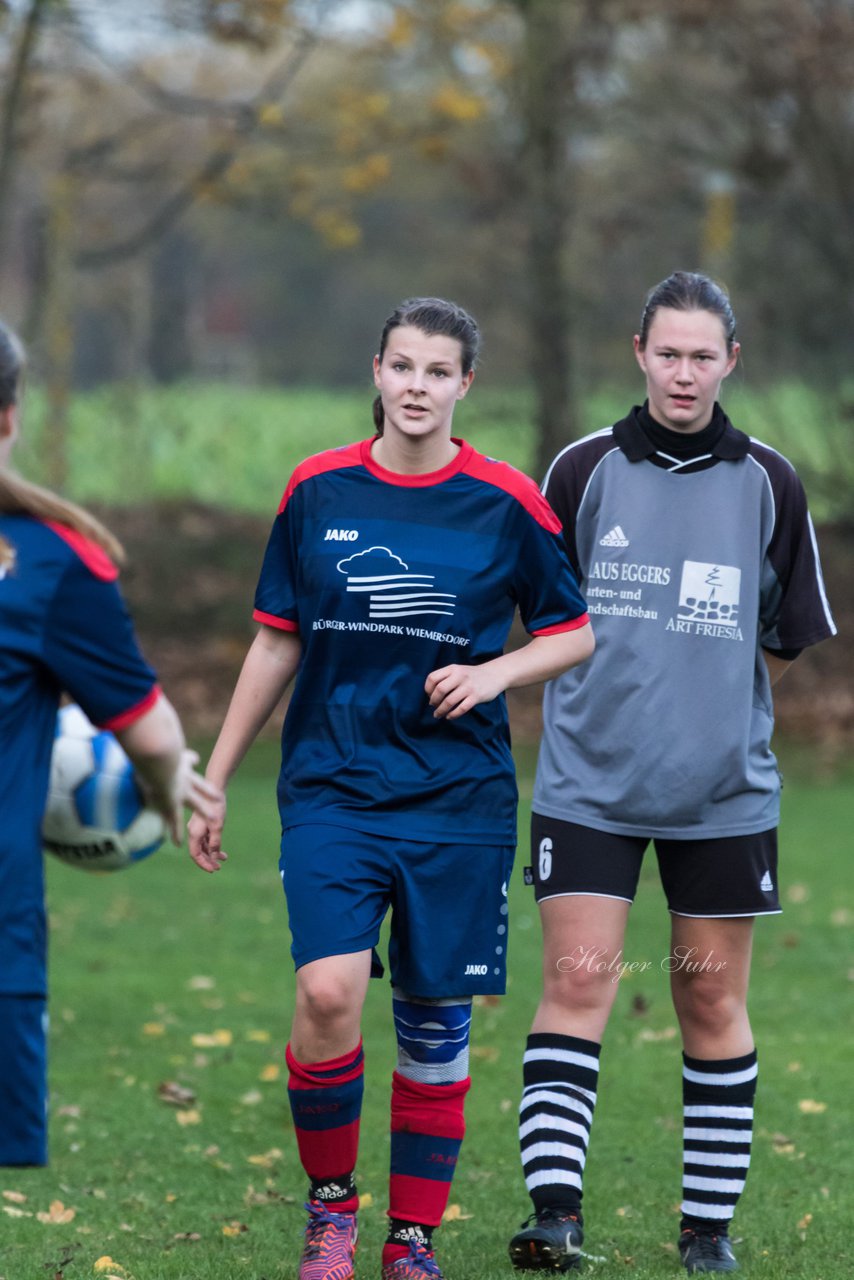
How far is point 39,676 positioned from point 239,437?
56.0ft

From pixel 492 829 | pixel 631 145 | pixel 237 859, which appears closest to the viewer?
pixel 492 829

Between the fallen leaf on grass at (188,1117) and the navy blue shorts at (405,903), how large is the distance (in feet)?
7.56

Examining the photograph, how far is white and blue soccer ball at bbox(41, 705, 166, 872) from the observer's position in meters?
3.52

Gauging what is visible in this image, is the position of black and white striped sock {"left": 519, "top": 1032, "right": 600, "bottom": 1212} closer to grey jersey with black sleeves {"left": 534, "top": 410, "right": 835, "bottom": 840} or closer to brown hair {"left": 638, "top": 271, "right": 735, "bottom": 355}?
grey jersey with black sleeves {"left": 534, "top": 410, "right": 835, "bottom": 840}

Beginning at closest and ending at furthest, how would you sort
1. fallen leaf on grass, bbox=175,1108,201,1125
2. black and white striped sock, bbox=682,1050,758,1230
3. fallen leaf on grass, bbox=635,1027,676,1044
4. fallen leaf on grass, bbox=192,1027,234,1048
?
black and white striped sock, bbox=682,1050,758,1230, fallen leaf on grass, bbox=175,1108,201,1125, fallen leaf on grass, bbox=192,1027,234,1048, fallen leaf on grass, bbox=635,1027,676,1044

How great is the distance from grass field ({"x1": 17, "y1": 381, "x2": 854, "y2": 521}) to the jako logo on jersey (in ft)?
42.3

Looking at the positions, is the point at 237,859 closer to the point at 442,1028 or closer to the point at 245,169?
the point at 442,1028

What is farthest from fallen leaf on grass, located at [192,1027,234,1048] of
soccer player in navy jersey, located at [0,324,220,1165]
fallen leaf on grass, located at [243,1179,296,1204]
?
soccer player in navy jersey, located at [0,324,220,1165]

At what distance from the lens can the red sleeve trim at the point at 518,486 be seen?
4.30 meters

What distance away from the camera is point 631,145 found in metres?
20.2

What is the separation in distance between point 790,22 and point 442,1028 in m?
15.0

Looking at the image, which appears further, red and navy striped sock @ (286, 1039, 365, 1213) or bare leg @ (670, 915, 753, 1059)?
bare leg @ (670, 915, 753, 1059)

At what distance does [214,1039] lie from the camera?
7.45 meters

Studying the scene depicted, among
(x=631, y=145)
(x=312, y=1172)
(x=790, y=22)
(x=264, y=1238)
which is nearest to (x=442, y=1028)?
(x=312, y=1172)
